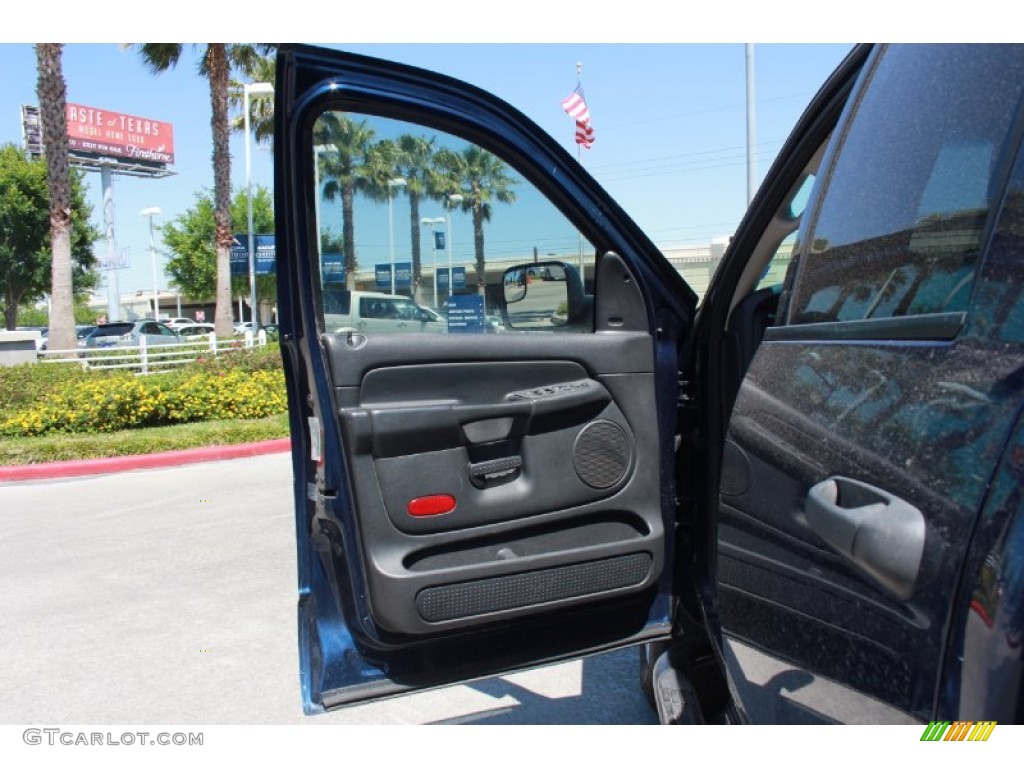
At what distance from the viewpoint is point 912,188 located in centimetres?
163

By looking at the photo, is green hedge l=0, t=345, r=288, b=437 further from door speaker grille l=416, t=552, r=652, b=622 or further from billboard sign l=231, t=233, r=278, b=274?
door speaker grille l=416, t=552, r=652, b=622

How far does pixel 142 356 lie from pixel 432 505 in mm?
12892

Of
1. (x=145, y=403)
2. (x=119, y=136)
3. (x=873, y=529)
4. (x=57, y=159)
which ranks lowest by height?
(x=145, y=403)

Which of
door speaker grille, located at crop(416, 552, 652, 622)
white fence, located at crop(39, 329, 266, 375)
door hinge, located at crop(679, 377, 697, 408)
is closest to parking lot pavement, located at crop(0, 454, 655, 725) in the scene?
door speaker grille, located at crop(416, 552, 652, 622)

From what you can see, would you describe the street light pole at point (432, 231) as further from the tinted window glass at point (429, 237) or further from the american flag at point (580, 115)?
the american flag at point (580, 115)

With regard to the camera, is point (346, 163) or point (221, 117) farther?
point (221, 117)

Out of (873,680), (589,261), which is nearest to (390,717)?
(589,261)

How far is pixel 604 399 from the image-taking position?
2648 mm

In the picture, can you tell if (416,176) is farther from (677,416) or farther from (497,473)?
(677,416)

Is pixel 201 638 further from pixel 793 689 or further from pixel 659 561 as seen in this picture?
pixel 793 689

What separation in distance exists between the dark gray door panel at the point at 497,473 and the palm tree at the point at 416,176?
31cm

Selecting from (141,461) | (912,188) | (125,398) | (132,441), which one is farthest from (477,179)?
(125,398)
